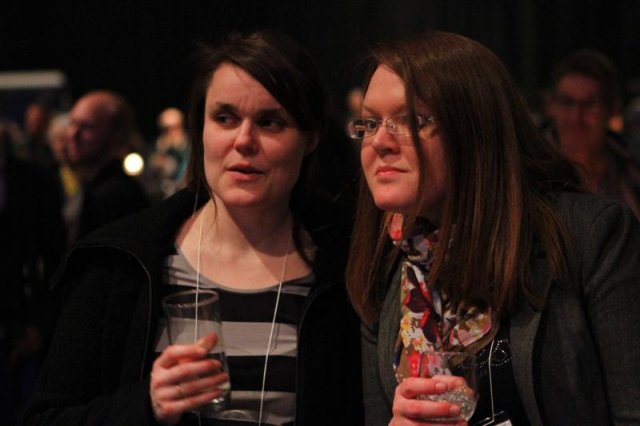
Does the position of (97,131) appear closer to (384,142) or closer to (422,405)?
(384,142)

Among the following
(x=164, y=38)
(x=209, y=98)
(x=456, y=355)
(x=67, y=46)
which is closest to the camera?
(x=456, y=355)

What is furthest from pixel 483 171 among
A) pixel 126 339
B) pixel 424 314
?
pixel 126 339

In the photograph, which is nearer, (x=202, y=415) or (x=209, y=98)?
(x=202, y=415)

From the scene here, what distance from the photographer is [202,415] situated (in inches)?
79.7

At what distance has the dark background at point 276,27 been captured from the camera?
7082 millimetres

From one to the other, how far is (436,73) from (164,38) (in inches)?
374

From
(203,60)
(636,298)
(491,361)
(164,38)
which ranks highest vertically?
(164,38)

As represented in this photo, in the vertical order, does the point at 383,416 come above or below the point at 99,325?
below

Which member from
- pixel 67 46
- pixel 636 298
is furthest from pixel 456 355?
pixel 67 46

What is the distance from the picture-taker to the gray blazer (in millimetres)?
1812

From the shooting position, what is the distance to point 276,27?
18.8ft

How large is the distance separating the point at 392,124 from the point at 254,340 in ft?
1.95

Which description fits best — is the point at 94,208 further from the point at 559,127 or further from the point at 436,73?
the point at 436,73

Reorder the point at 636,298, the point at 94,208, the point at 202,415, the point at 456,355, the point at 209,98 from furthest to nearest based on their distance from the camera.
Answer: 1. the point at 94,208
2. the point at 209,98
3. the point at 202,415
4. the point at 636,298
5. the point at 456,355
